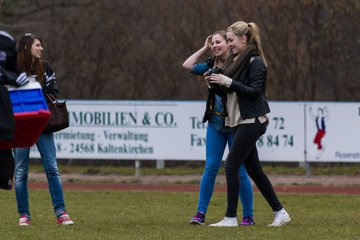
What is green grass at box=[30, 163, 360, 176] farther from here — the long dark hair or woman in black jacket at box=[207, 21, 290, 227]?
the long dark hair

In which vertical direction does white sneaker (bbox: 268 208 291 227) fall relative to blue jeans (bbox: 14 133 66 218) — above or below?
below

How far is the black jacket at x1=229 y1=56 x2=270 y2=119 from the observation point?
9.16m

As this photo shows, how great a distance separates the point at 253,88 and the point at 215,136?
88cm

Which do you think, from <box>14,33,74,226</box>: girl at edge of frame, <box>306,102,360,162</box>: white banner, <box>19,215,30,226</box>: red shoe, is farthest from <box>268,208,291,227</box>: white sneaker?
<box>306,102,360,162</box>: white banner

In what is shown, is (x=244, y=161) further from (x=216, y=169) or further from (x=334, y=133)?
(x=334, y=133)

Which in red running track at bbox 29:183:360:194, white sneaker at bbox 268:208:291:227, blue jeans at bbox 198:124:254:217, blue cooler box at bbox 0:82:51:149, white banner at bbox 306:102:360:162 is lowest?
red running track at bbox 29:183:360:194

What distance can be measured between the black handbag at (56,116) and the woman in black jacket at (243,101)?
59.9 inches

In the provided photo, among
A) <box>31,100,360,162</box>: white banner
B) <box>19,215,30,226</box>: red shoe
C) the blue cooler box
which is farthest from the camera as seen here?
<box>31,100,360,162</box>: white banner

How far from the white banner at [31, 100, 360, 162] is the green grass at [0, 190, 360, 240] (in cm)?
354

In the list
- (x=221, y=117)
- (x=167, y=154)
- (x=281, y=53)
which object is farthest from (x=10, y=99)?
(x=281, y=53)

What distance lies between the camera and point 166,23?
29016 mm

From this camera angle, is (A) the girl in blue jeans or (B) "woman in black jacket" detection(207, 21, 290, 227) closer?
(B) "woman in black jacket" detection(207, 21, 290, 227)

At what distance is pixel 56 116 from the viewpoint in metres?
9.47

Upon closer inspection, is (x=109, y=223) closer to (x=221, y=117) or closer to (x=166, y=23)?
(x=221, y=117)
